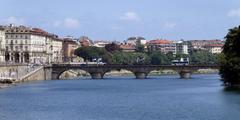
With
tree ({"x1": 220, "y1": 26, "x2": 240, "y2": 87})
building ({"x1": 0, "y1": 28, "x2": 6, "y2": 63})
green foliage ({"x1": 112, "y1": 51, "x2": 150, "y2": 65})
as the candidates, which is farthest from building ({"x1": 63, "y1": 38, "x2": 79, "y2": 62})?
tree ({"x1": 220, "y1": 26, "x2": 240, "y2": 87})

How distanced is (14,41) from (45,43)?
13.8 m

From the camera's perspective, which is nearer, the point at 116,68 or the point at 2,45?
→ the point at 116,68

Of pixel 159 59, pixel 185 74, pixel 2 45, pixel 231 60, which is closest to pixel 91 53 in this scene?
pixel 159 59

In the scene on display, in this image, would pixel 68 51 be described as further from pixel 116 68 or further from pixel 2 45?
pixel 116 68

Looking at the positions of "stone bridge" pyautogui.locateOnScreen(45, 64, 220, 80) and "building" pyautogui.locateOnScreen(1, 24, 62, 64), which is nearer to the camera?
"stone bridge" pyautogui.locateOnScreen(45, 64, 220, 80)

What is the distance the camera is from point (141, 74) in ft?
372

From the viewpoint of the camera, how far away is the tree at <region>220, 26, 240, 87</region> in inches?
2840

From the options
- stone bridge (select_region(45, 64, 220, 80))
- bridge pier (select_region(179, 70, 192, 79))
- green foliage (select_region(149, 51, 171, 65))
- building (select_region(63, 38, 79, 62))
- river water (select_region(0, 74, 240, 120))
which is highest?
building (select_region(63, 38, 79, 62))

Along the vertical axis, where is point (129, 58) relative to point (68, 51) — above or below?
below

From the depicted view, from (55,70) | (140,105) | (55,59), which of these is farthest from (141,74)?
(140,105)

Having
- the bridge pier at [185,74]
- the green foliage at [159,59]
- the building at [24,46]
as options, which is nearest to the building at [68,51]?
the green foliage at [159,59]

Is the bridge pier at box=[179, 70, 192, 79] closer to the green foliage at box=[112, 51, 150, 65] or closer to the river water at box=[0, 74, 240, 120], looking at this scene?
the river water at box=[0, 74, 240, 120]

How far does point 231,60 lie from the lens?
72.5 metres

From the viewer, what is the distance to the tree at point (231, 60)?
237 feet
